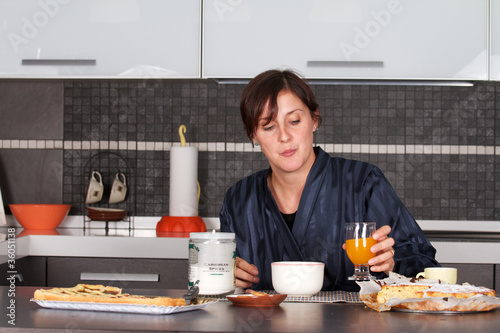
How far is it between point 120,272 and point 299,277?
1.31 metres

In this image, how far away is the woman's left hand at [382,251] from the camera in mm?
1382

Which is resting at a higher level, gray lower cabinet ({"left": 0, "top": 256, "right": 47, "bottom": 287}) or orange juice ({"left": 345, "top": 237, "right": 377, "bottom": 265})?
orange juice ({"left": 345, "top": 237, "right": 377, "bottom": 265})

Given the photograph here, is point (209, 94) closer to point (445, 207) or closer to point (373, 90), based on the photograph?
point (373, 90)

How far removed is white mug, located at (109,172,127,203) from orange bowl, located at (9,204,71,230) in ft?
0.78

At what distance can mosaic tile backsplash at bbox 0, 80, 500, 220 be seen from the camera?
292 cm

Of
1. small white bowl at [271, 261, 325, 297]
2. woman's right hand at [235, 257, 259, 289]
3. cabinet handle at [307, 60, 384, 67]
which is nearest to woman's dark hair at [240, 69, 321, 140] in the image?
woman's right hand at [235, 257, 259, 289]

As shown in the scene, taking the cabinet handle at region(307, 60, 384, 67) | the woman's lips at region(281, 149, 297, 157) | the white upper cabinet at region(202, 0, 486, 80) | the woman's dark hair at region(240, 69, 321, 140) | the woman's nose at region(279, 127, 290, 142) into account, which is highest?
the white upper cabinet at region(202, 0, 486, 80)

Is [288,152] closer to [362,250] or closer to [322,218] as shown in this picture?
[322,218]

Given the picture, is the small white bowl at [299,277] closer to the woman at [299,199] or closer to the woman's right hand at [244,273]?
the woman's right hand at [244,273]

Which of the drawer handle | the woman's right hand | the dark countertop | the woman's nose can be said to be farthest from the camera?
the drawer handle

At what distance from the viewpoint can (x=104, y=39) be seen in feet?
8.79

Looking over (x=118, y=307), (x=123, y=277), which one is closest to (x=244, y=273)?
(x=118, y=307)

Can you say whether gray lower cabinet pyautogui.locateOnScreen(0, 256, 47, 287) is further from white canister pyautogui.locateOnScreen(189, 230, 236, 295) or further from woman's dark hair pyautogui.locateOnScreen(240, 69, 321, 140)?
white canister pyautogui.locateOnScreen(189, 230, 236, 295)

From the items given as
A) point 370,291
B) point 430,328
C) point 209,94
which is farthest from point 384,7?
point 430,328
